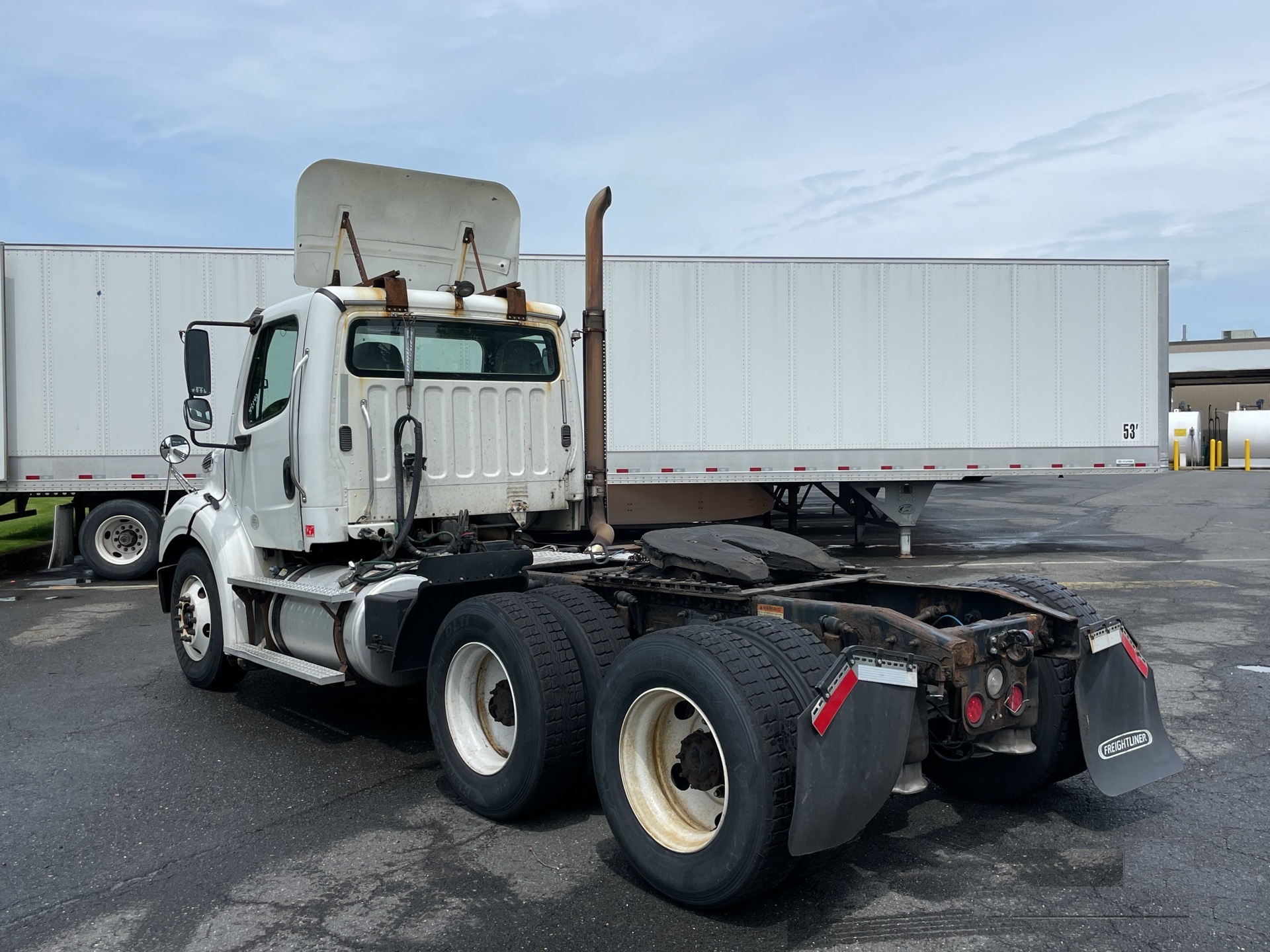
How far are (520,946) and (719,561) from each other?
68.9 inches

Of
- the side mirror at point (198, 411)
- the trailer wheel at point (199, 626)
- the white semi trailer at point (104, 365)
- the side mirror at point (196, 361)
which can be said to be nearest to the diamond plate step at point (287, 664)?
the trailer wheel at point (199, 626)

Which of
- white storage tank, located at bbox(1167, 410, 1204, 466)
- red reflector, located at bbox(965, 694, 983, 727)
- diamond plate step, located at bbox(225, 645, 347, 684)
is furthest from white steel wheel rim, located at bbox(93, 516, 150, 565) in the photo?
white storage tank, located at bbox(1167, 410, 1204, 466)

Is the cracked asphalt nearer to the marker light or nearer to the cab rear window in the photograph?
the marker light

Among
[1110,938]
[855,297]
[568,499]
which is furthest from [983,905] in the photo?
[855,297]

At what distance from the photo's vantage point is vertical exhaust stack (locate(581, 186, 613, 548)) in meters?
6.07

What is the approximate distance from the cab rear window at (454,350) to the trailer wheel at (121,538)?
855cm

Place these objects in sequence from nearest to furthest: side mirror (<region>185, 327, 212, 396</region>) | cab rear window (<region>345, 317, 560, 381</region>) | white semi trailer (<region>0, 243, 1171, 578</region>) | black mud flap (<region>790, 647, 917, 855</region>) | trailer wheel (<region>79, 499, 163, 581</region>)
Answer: black mud flap (<region>790, 647, 917, 855</region>)
cab rear window (<region>345, 317, 560, 381</region>)
side mirror (<region>185, 327, 212, 396</region>)
trailer wheel (<region>79, 499, 163, 581</region>)
white semi trailer (<region>0, 243, 1171, 578</region>)

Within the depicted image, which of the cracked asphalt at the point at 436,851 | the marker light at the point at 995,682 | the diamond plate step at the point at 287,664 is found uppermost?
the marker light at the point at 995,682

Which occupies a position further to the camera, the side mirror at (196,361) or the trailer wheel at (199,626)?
the trailer wheel at (199,626)

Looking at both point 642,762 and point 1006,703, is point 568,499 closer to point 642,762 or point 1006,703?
point 642,762

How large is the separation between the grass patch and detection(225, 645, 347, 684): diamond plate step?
32.2 feet

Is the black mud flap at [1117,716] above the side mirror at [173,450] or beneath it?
beneath

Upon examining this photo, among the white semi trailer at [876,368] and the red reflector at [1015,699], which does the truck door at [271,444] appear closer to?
the red reflector at [1015,699]

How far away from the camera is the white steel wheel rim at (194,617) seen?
671cm
